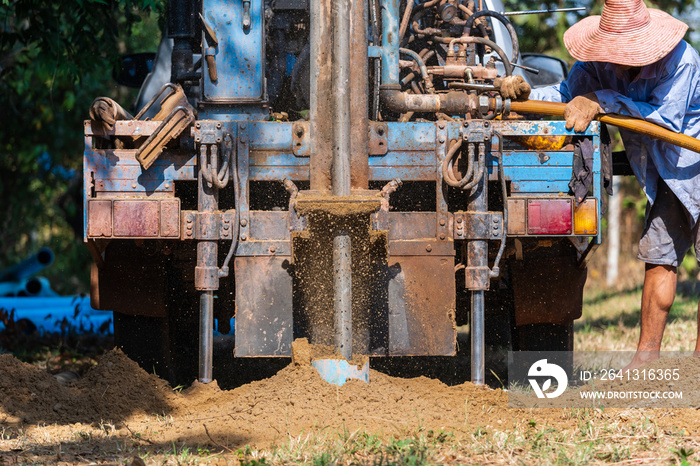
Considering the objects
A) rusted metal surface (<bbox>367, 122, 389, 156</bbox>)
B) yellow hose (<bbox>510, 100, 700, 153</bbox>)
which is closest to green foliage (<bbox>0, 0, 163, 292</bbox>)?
rusted metal surface (<bbox>367, 122, 389, 156</bbox>)

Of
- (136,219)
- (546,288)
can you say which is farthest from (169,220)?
(546,288)

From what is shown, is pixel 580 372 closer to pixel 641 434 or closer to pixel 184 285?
pixel 641 434

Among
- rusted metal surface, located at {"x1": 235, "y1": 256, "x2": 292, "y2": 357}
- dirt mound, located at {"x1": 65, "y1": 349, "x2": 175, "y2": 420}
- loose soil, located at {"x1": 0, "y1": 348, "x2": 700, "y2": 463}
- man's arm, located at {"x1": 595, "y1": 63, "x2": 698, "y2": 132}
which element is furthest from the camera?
man's arm, located at {"x1": 595, "y1": 63, "x2": 698, "y2": 132}

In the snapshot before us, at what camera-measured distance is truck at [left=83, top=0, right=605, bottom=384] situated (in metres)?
3.88

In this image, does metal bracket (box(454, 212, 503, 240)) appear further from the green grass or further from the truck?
the green grass

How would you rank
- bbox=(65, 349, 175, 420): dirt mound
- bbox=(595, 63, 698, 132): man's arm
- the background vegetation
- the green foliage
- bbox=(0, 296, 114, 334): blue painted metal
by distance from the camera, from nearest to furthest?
bbox=(65, 349, 175, 420): dirt mound < bbox=(595, 63, 698, 132): man's arm < the green foliage < bbox=(0, 296, 114, 334): blue painted metal < the background vegetation

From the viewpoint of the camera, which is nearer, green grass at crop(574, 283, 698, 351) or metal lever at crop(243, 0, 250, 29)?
metal lever at crop(243, 0, 250, 29)

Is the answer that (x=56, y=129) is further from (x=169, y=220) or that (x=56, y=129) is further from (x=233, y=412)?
(x=233, y=412)

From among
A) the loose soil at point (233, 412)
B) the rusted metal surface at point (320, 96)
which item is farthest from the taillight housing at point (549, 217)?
the rusted metal surface at point (320, 96)

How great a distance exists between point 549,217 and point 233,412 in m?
1.65

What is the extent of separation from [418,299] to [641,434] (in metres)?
1.11

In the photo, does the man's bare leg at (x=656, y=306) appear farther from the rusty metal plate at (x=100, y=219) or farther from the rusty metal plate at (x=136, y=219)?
the rusty metal plate at (x=100, y=219)

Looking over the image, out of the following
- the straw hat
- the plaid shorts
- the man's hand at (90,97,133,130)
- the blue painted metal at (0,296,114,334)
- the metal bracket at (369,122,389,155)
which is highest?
the straw hat

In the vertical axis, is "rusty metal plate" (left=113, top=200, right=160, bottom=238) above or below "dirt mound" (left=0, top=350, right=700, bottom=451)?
above
